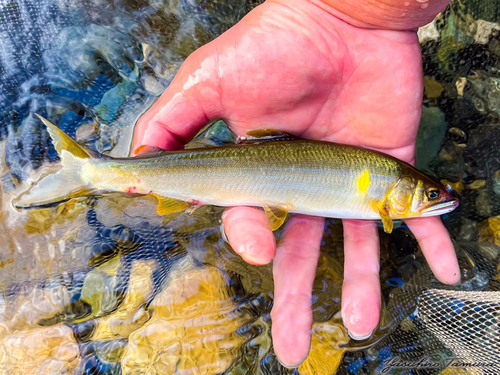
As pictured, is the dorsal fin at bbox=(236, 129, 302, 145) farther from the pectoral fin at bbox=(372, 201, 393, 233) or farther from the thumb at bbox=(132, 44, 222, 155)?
the pectoral fin at bbox=(372, 201, 393, 233)

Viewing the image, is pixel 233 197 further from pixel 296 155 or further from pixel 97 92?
pixel 97 92

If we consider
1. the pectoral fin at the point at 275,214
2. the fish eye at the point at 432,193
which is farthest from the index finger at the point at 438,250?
the pectoral fin at the point at 275,214

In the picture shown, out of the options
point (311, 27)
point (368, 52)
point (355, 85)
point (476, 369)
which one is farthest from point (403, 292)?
point (311, 27)

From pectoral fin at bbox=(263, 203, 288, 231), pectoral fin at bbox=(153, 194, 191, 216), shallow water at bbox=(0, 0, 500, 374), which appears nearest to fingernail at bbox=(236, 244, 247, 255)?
pectoral fin at bbox=(263, 203, 288, 231)

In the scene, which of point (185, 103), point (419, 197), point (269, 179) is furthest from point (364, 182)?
point (185, 103)

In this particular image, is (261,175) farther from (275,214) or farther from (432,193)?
(432,193)

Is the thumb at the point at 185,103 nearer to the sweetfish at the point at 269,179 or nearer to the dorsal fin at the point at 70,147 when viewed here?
the sweetfish at the point at 269,179
